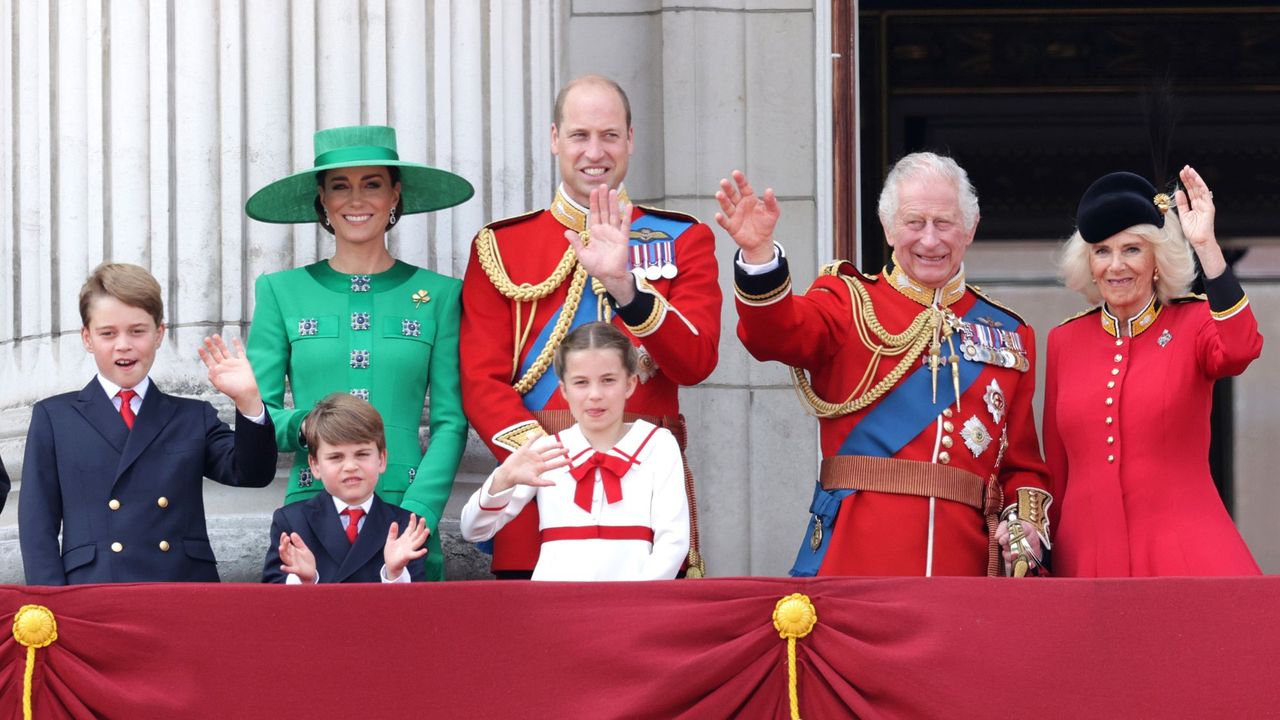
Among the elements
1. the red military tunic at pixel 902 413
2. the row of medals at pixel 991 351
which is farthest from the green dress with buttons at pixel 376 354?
the row of medals at pixel 991 351

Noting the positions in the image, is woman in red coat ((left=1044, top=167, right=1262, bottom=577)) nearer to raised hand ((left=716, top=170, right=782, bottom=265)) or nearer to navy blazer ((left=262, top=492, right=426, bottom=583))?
raised hand ((left=716, top=170, right=782, bottom=265))

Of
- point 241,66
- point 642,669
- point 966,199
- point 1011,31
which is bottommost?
point 642,669

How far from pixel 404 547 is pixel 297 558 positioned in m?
0.21

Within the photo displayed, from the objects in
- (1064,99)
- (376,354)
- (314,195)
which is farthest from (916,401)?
(1064,99)

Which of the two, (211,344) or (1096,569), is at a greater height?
(211,344)

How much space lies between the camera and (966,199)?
15.7 ft

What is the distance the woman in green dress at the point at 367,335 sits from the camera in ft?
15.6

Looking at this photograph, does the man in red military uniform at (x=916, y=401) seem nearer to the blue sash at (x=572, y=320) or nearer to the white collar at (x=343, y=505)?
the blue sash at (x=572, y=320)

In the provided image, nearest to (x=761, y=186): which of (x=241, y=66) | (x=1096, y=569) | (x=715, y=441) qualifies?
(x=715, y=441)

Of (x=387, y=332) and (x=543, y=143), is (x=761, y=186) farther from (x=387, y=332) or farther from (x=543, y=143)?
(x=387, y=332)

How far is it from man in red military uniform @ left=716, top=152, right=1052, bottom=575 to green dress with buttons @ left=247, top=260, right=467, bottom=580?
716 mm

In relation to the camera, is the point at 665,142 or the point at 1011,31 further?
the point at 1011,31

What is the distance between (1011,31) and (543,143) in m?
3.57

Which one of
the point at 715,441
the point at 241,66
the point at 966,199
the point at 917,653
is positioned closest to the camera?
the point at 917,653
